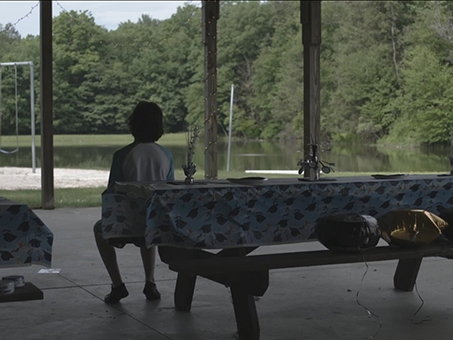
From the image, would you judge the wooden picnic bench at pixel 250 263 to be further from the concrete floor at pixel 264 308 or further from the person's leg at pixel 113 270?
the person's leg at pixel 113 270

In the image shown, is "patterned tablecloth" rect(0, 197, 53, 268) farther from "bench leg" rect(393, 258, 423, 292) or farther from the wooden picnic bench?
"bench leg" rect(393, 258, 423, 292)

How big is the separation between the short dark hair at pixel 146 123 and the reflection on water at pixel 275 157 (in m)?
11.7

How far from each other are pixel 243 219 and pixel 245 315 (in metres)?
0.47

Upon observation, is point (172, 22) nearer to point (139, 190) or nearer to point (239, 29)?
point (239, 29)

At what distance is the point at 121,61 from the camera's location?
55.5ft

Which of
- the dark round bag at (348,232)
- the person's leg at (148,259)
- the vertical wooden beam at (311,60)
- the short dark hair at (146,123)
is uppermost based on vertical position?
the vertical wooden beam at (311,60)

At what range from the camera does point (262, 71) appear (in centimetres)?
1862

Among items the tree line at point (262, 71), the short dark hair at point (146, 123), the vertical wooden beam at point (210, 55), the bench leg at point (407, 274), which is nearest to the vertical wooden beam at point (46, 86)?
the vertical wooden beam at point (210, 55)

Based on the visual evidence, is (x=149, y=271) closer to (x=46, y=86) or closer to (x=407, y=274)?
(x=407, y=274)

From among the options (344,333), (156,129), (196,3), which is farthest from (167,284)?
(196,3)

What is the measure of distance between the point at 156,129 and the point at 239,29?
14.1m

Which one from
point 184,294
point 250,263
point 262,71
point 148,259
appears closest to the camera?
point 250,263

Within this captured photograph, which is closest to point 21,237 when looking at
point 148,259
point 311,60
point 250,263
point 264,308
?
point 250,263

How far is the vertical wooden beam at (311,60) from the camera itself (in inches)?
357
